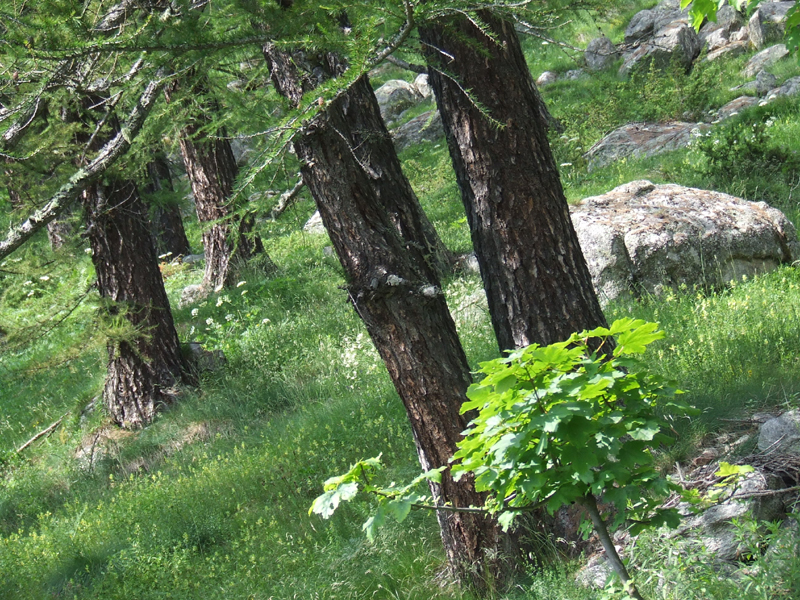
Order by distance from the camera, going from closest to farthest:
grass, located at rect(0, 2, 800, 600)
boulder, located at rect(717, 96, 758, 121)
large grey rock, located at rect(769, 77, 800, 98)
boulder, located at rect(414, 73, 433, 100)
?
grass, located at rect(0, 2, 800, 600)
large grey rock, located at rect(769, 77, 800, 98)
boulder, located at rect(717, 96, 758, 121)
boulder, located at rect(414, 73, 433, 100)

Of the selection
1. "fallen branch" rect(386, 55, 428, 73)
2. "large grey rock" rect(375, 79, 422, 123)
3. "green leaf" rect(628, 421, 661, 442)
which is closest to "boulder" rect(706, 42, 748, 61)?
"large grey rock" rect(375, 79, 422, 123)

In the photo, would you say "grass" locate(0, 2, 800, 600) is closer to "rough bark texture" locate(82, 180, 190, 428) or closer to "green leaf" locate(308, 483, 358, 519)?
"rough bark texture" locate(82, 180, 190, 428)

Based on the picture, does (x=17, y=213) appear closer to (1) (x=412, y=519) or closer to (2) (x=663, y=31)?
(1) (x=412, y=519)

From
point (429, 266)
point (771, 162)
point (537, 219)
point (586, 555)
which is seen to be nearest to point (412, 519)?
point (586, 555)

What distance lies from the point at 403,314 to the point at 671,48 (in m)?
15.0

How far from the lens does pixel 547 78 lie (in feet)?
67.8

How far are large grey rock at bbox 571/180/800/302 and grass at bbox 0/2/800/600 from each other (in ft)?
0.93

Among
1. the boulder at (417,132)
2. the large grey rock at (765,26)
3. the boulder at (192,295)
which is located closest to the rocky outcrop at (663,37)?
the large grey rock at (765,26)

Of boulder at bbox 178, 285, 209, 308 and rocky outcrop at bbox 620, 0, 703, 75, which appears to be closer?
boulder at bbox 178, 285, 209, 308

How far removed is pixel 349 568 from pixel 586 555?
4.52 feet

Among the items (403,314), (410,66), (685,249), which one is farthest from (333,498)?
(685,249)

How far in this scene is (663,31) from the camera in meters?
18.4

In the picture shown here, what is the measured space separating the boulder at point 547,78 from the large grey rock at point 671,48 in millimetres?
2582

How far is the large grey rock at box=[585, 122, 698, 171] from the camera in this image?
1132 centimetres
